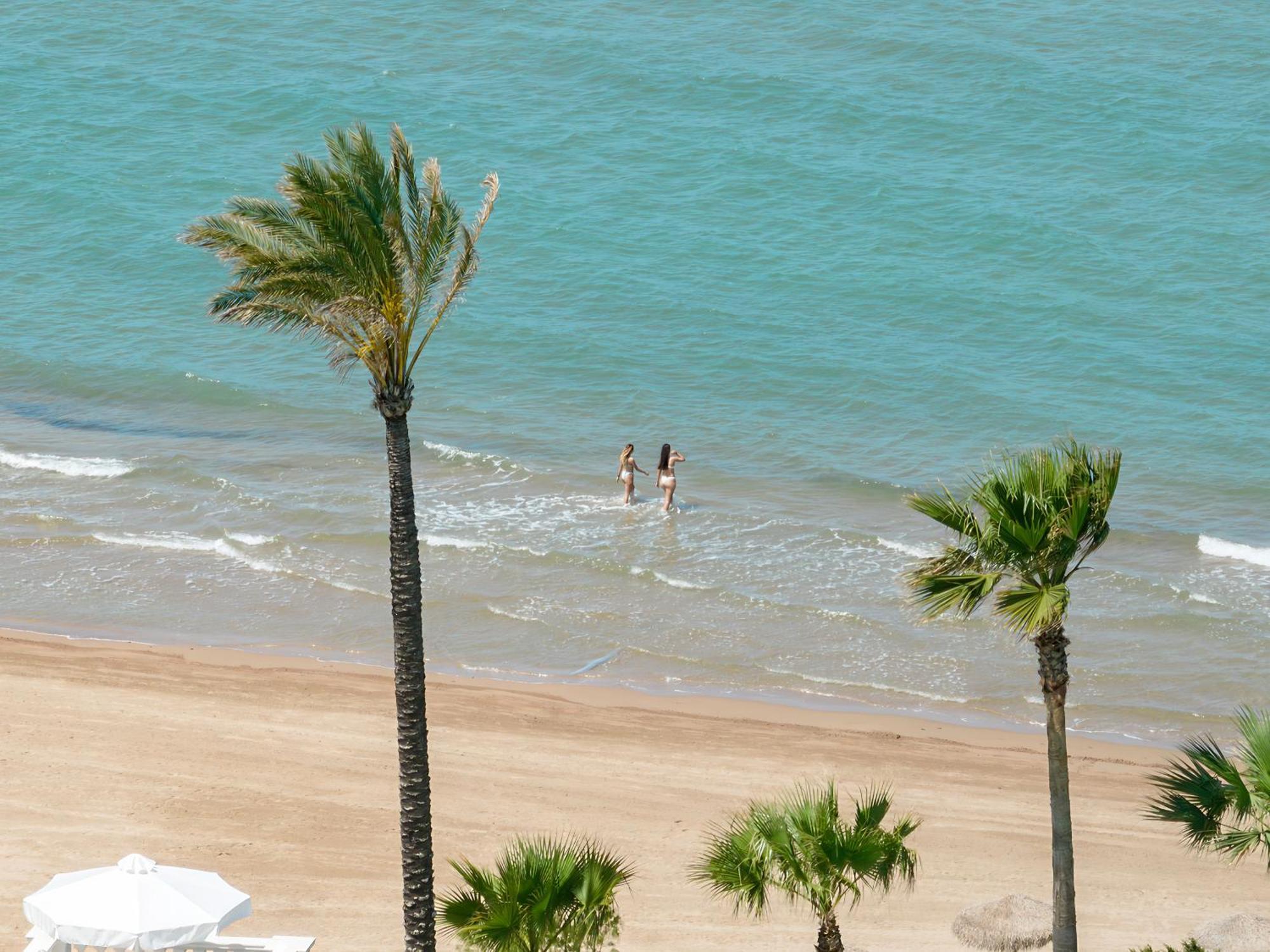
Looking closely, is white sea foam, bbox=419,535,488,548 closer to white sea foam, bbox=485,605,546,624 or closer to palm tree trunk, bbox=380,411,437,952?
white sea foam, bbox=485,605,546,624

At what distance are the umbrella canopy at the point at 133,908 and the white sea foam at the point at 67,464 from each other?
18.3 m

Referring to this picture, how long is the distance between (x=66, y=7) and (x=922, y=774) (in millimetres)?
50800

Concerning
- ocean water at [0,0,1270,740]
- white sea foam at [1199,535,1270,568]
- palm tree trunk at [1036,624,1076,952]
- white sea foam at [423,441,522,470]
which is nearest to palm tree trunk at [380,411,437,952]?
palm tree trunk at [1036,624,1076,952]

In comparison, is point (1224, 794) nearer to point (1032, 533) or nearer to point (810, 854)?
point (1032, 533)

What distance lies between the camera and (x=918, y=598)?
12.4 metres

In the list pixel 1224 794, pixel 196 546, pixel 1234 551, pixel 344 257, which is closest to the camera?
pixel 1224 794

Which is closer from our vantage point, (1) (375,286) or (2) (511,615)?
(1) (375,286)

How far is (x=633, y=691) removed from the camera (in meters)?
21.5

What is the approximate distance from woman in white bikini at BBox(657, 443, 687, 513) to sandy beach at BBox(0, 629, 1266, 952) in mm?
7115

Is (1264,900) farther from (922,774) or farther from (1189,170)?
(1189,170)

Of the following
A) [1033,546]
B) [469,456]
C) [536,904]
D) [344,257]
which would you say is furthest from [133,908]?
[469,456]

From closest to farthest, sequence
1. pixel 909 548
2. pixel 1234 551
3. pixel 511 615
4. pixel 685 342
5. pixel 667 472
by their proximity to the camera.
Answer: pixel 511 615 < pixel 909 548 < pixel 1234 551 < pixel 667 472 < pixel 685 342

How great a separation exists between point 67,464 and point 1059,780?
2289 cm

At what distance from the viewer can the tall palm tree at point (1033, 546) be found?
11.7m
